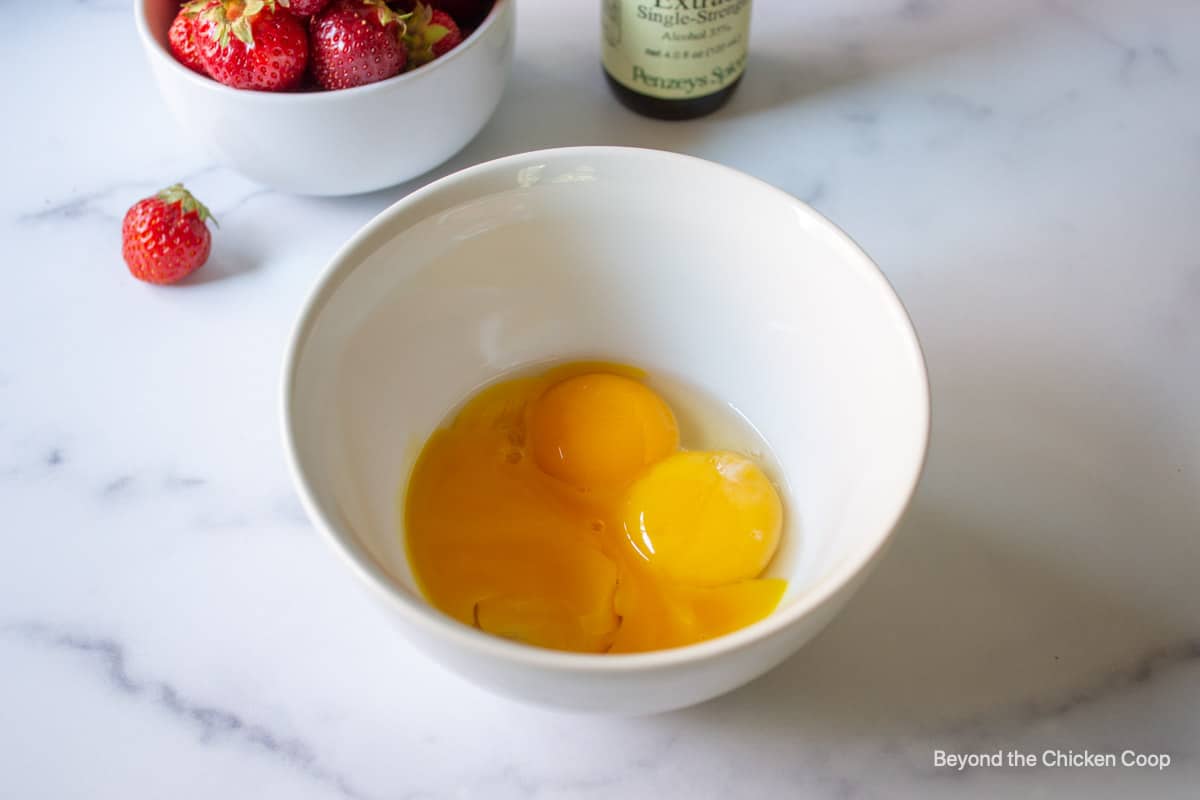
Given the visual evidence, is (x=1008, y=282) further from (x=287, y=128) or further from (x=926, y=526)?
(x=287, y=128)

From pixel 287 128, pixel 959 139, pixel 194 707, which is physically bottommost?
pixel 194 707

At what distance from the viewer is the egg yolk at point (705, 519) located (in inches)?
37.8

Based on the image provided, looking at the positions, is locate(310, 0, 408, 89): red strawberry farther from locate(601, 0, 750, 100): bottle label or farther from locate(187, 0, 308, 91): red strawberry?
locate(601, 0, 750, 100): bottle label

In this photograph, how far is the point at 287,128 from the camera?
1.15 m

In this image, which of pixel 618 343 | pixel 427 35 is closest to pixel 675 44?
pixel 427 35

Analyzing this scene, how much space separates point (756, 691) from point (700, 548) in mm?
129

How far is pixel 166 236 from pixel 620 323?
1.65 ft

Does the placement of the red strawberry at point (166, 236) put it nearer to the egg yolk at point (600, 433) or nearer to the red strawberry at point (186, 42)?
the red strawberry at point (186, 42)

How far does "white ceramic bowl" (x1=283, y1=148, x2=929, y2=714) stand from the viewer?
0.75 m

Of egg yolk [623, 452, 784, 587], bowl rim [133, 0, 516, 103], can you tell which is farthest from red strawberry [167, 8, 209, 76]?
egg yolk [623, 452, 784, 587]

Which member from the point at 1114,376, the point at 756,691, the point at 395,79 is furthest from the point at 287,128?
the point at 1114,376

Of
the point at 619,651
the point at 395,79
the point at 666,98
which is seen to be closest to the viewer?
the point at 619,651

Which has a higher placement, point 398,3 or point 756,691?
point 398,3

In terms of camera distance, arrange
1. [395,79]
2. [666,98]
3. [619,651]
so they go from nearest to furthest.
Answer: [619,651]
[395,79]
[666,98]
